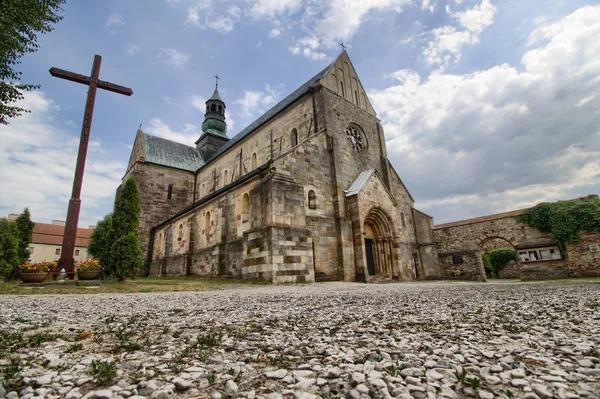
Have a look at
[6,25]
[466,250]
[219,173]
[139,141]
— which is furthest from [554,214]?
[139,141]

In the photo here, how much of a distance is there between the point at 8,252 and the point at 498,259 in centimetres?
3360

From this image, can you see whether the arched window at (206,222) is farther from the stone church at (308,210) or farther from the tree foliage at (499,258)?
the tree foliage at (499,258)

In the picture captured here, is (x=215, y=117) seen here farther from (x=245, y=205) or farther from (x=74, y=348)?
(x=74, y=348)

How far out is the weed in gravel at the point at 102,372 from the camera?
1.64 metres

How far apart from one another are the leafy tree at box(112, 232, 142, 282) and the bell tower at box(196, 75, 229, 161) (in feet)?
77.0

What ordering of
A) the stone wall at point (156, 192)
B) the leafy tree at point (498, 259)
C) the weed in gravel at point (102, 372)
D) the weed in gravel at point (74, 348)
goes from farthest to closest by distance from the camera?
the leafy tree at point (498, 259) < the stone wall at point (156, 192) < the weed in gravel at point (74, 348) < the weed in gravel at point (102, 372)

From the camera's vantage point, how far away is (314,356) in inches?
84.2

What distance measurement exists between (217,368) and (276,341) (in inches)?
30.5

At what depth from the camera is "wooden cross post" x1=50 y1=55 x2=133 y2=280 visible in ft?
34.1

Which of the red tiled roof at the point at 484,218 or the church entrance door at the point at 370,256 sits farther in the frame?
the red tiled roof at the point at 484,218

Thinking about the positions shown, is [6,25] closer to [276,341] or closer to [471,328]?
[276,341]

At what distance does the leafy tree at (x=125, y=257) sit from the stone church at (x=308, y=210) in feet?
13.9

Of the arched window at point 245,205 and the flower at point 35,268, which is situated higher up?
the arched window at point 245,205

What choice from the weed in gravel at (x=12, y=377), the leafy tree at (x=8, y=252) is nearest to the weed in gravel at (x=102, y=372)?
the weed in gravel at (x=12, y=377)
